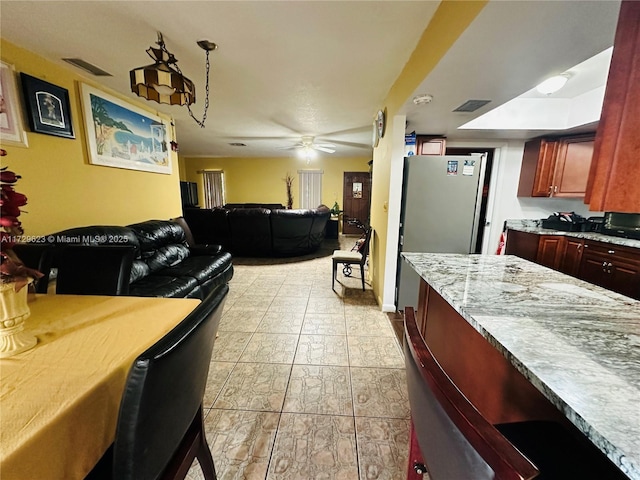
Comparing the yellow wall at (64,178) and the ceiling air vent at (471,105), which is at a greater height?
the ceiling air vent at (471,105)

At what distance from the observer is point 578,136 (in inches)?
110

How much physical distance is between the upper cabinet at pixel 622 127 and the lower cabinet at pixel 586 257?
91.3 inches

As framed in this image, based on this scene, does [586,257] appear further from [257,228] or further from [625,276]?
[257,228]

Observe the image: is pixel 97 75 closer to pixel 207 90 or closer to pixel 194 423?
pixel 207 90

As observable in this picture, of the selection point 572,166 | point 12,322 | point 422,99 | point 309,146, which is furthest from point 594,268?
point 309,146

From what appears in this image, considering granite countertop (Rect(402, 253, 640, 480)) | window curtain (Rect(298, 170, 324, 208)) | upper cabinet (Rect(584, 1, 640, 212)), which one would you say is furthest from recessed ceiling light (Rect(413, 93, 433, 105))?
window curtain (Rect(298, 170, 324, 208))

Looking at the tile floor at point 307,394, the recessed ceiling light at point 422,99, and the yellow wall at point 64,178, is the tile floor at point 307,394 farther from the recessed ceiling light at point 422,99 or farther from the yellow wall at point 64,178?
the recessed ceiling light at point 422,99

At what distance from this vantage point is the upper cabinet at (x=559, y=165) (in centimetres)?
282

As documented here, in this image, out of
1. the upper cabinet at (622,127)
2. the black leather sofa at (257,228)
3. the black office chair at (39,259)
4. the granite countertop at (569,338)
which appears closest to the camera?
the granite countertop at (569,338)

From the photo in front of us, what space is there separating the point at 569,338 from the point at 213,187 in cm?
798

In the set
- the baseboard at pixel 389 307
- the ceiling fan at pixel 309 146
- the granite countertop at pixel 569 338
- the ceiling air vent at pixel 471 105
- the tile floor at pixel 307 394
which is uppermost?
the ceiling fan at pixel 309 146

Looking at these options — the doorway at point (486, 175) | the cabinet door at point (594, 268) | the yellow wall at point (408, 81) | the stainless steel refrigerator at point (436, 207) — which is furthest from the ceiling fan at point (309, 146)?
the cabinet door at point (594, 268)

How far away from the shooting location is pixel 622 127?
70 centimetres

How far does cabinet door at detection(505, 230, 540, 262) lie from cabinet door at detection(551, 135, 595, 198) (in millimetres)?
544
